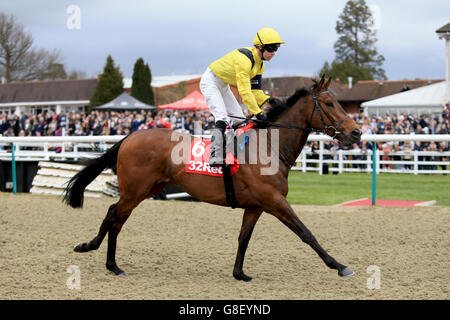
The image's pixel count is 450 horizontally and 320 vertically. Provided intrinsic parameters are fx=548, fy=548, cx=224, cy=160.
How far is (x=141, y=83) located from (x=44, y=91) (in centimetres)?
1366

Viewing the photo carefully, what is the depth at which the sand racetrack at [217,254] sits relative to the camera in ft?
15.7

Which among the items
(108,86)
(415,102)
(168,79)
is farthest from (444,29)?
(168,79)

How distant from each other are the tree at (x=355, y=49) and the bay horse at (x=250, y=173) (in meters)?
52.9

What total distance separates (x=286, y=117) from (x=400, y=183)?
901 cm

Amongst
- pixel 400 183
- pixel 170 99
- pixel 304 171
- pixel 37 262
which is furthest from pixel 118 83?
pixel 37 262

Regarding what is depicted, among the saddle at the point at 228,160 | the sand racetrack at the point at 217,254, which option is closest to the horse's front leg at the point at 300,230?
the sand racetrack at the point at 217,254

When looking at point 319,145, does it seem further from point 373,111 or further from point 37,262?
point 373,111

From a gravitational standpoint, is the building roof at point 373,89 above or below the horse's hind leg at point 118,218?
above

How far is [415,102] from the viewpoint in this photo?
1172 inches

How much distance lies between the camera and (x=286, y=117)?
545 centimetres

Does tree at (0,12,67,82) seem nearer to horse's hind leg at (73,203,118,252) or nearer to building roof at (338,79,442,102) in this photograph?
building roof at (338,79,442,102)

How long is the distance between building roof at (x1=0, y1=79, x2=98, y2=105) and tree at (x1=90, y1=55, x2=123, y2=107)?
8.00 m

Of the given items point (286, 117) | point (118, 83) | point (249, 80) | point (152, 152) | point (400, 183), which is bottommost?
point (400, 183)

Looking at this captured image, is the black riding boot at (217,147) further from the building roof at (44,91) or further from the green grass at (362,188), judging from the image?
the building roof at (44,91)
